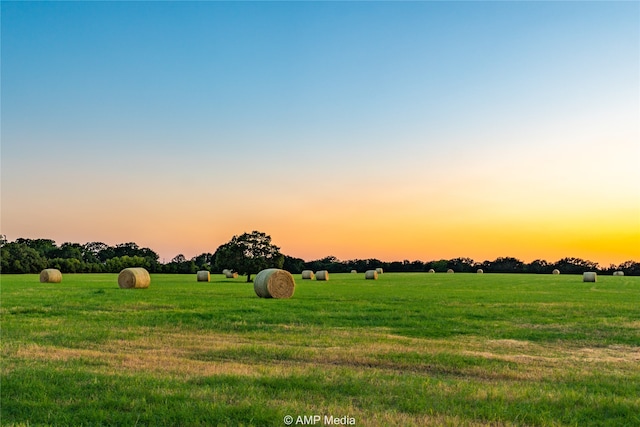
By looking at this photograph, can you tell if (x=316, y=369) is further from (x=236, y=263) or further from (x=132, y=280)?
(x=236, y=263)

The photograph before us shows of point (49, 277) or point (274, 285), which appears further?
point (49, 277)

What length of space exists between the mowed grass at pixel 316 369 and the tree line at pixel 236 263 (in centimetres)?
3860

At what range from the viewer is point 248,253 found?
56.7 metres

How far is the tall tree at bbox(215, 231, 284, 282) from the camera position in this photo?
184ft

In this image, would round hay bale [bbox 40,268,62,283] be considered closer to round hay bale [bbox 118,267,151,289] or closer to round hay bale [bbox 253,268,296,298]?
round hay bale [bbox 118,267,151,289]

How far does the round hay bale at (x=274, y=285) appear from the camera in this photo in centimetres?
2802

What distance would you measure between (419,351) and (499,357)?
1.56 m

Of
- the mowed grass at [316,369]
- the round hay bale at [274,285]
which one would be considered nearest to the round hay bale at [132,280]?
the round hay bale at [274,285]

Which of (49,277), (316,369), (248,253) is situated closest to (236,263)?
(248,253)

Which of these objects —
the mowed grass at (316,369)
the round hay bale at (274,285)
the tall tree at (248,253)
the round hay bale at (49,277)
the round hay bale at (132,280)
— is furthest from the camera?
the tall tree at (248,253)

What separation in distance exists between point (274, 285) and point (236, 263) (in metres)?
28.5

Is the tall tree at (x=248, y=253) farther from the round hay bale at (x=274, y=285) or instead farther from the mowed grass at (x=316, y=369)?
the mowed grass at (x=316, y=369)

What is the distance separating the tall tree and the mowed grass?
124 ft

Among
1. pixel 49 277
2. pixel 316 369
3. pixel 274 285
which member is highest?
pixel 274 285
